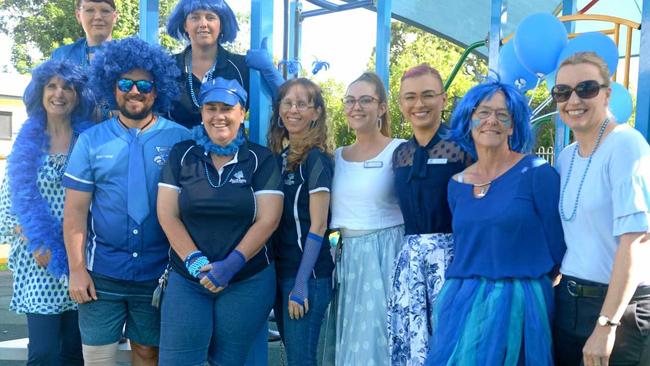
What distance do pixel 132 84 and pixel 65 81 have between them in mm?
504

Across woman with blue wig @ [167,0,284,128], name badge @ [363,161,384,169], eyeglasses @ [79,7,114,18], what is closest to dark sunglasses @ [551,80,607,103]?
name badge @ [363,161,384,169]

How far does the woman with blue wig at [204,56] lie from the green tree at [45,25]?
1459 centimetres

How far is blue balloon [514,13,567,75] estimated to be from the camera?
4770mm

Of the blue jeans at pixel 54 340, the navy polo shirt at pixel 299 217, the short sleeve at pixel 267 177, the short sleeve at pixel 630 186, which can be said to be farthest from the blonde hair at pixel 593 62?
the blue jeans at pixel 54 340

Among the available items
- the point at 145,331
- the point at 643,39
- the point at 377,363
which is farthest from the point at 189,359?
→ the point at 643,39

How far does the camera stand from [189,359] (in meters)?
2.95

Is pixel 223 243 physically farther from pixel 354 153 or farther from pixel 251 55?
pixel 251 55

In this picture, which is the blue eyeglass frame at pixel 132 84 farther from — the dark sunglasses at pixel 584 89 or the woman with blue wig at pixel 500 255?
the dark sunglasses at pixel 584 89

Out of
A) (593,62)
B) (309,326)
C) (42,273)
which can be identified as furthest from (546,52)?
(42,273)

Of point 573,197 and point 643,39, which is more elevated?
point 643,39

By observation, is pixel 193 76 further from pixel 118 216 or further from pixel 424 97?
pixel 424 97

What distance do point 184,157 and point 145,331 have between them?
0.92 m

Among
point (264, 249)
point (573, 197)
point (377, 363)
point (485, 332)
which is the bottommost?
point (377, 363)

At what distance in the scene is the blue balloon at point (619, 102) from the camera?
4430mm
